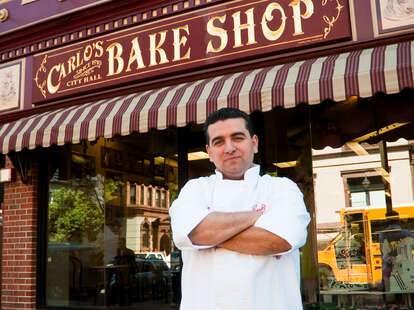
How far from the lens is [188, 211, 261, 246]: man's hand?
1.70 metres

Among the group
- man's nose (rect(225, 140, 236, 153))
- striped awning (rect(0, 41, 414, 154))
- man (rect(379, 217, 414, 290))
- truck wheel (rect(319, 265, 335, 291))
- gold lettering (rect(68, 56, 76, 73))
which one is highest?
gold lettering (rect(68, 56, 76, 73))

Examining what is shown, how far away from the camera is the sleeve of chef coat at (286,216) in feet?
5.61

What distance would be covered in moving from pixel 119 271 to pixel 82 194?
1231 mm

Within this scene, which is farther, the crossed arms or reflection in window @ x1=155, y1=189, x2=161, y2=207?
reflection in window @ x1=155, y1=189, x2=161, y2=207

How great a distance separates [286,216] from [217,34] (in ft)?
12.9

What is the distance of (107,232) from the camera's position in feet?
20.6

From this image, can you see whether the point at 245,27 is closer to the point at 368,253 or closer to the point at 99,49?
the point at 99,49

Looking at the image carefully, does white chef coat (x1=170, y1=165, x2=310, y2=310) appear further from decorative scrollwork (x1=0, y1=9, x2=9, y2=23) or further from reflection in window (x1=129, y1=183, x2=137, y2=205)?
decorative scrollwork (x1=0, y1=9, x2=9, y2=23)

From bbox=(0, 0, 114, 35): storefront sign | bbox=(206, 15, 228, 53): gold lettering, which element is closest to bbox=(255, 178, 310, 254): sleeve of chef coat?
bbox=(206, 15, 228, 53): gold lettering

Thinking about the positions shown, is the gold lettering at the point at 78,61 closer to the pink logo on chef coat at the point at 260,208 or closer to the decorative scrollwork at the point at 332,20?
the decorative scrollwork at the point at 332,20

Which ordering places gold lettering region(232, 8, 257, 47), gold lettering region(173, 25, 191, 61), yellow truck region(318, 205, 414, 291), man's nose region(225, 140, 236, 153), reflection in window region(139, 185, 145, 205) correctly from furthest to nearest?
reflection in window region(139, 185, 145, 205), gold lettering region(173, 25, 191, 61), gold lettering region(232, 8, 257, 47), yellow truck region(318, 205, 414, 291), man's nose region(225, 140, 236, 153)

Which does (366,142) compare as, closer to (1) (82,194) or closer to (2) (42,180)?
(1) (82,194)

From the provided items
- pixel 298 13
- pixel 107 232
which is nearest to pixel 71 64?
pixel 107 232

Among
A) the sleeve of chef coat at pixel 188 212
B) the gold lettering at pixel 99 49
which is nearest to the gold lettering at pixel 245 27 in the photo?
the gold lettering at pixel 99 49
